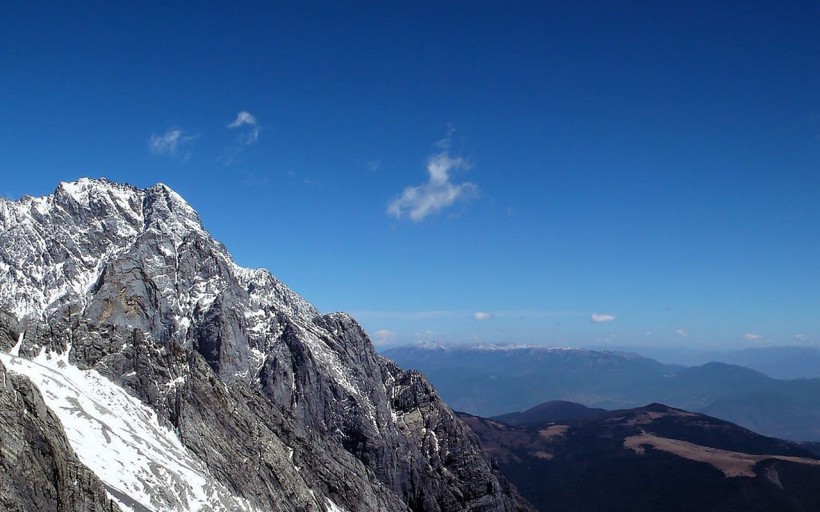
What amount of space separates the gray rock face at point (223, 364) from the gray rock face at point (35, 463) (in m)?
40.5

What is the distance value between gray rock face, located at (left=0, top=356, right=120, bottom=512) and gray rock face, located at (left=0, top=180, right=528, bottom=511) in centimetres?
4045

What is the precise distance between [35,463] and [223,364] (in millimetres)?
96330

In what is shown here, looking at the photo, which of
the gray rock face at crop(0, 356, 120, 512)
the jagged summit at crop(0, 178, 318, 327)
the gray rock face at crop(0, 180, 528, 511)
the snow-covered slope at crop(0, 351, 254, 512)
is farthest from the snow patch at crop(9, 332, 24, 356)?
the jagged summit at crop(0, 178, 318, 327)

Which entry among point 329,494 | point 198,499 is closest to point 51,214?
point 329,494

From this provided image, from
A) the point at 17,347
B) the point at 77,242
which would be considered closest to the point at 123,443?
the point at 17,347

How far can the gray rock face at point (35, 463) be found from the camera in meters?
54.8

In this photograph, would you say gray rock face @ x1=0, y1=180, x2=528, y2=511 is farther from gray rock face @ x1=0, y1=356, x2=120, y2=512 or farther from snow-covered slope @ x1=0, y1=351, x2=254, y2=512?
gray rock face @ x1=0, y1=356, x2=120, y2=512

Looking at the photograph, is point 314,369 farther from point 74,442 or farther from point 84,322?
point 74,442

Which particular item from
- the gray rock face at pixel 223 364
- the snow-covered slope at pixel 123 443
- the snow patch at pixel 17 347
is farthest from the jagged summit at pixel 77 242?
the snow-covered slope at pixel 123 443

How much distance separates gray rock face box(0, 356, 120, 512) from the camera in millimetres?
54781

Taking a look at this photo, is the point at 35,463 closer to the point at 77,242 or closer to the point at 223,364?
the point at 223,364

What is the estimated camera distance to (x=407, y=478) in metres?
168

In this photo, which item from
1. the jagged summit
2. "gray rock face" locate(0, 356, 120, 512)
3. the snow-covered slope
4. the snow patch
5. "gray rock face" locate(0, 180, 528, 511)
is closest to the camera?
"gray rock face" locate(0, 356, 120, 512)

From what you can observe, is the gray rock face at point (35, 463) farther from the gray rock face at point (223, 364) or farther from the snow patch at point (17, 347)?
the gray rock face at point (223, 364)
